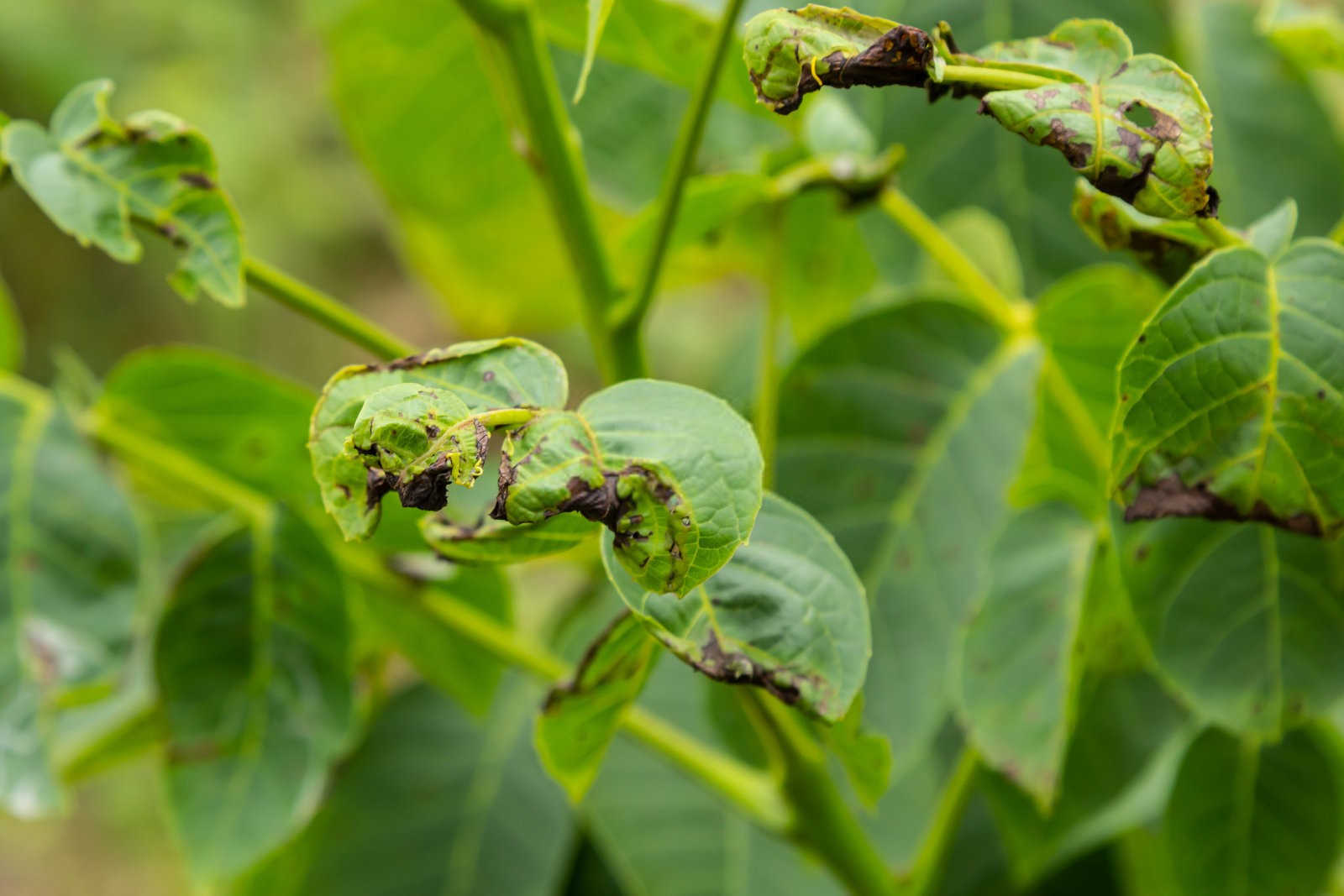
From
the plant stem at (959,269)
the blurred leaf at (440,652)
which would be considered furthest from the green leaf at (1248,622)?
the blurred leaf at (440,652)

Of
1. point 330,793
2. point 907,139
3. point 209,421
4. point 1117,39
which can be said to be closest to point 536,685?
point 330,793

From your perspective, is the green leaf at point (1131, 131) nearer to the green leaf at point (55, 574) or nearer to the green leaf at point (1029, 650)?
the green leaf at point (1029, 650)

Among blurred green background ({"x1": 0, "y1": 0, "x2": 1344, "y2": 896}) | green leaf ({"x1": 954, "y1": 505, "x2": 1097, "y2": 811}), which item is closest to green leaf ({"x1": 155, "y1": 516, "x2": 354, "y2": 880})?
blurred green background ({"x1": 0, "y1": 0, "x2": 1344, "y2": 896})

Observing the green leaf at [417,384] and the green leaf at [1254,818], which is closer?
the green leaf at [417,384]

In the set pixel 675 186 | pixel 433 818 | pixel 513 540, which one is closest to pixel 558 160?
pixel 675 186

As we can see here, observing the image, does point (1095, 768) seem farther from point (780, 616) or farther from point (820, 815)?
point (780, 616)

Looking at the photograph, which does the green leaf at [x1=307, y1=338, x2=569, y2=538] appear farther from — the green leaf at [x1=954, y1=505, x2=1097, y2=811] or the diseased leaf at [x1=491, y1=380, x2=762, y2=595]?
the green leaf at [x1=954, y1=505, x2=1097, y2=811]
